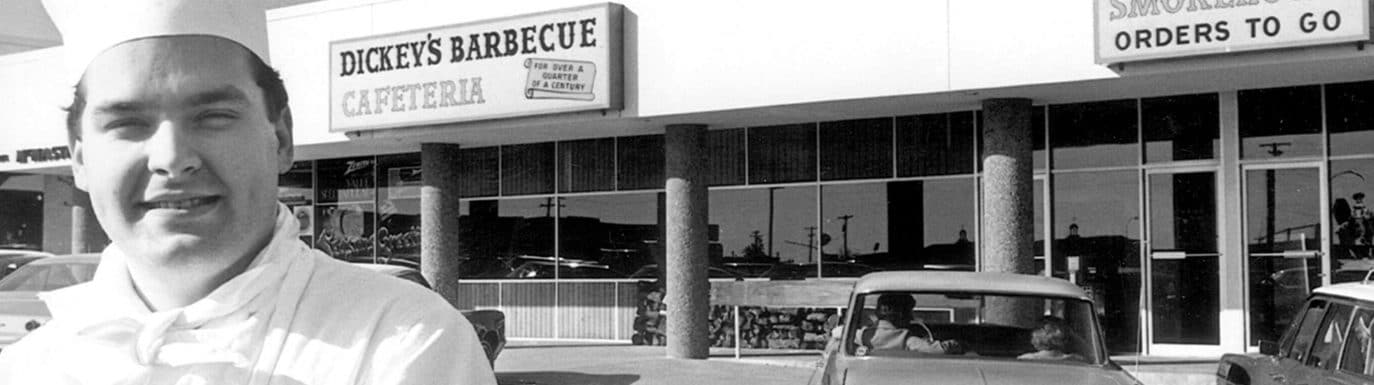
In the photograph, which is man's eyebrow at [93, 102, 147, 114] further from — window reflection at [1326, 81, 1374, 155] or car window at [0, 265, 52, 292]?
window reflection at [1326, 81, 1374, 155]

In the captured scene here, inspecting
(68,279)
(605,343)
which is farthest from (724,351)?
(68,279)

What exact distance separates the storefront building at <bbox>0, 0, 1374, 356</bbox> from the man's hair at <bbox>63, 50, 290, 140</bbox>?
35.6ft

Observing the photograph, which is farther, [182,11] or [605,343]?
[605,343]

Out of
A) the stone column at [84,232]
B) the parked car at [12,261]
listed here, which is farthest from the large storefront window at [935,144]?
the stone column at [84,232]

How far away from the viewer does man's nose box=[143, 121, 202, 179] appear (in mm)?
1615

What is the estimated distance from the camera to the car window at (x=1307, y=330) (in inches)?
298

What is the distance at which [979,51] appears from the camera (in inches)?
522

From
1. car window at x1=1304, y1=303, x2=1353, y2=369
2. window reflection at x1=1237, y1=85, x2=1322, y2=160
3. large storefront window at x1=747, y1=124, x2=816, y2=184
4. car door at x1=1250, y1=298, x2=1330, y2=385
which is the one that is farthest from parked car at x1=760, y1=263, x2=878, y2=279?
car window at x1=1304, y1=303, x2=1353, y2=369

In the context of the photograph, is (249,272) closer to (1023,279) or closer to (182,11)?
(182,11)

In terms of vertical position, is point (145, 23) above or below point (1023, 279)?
above

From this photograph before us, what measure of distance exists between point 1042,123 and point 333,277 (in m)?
14.7

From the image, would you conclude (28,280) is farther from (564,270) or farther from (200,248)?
(200,248)

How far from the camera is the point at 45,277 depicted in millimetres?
13188

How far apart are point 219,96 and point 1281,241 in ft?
47.3
